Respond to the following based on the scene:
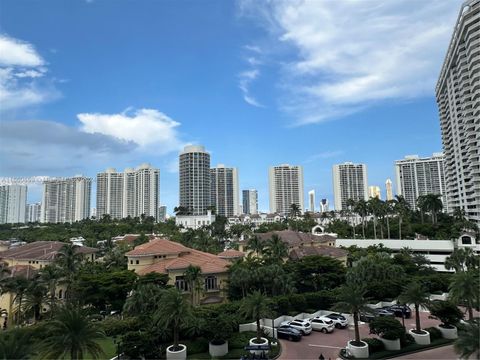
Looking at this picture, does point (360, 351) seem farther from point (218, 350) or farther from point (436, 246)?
point (436, 246)

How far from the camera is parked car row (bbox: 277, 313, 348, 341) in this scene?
33.7 metres

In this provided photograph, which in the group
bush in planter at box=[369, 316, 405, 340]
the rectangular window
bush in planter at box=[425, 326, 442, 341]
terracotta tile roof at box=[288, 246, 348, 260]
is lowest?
bush in planter at box=[425, 326, 442, 341]

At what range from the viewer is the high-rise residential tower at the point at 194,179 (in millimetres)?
180250

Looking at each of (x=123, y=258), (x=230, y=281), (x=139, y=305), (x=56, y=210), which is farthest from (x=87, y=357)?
(x=56, y=210)

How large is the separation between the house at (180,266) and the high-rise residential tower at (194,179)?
419 ft

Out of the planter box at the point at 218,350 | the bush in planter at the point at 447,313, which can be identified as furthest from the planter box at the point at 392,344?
the planter box at the point at 218,350

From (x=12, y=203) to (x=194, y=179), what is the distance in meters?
93.2

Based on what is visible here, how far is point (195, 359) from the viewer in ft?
95.4

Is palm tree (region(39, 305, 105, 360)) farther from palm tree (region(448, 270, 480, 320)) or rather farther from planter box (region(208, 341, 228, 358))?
palm tree (region(448, 270, 480, 320))

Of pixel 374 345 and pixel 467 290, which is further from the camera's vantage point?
pixel 467 290

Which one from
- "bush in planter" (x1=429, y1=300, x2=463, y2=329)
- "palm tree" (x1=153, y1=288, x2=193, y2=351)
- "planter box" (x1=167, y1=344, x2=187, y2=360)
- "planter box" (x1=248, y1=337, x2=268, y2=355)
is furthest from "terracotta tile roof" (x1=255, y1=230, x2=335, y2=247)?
Answer: "planter box" (x1=167, y1=344, x2=187, y2=360)

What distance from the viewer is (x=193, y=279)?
42312 mm

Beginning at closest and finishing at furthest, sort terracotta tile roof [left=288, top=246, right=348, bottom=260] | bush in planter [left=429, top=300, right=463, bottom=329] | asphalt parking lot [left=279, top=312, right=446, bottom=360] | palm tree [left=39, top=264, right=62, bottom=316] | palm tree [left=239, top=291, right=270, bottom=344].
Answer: asphalt parking lot [left=279, top=312, right=446, bottom=360]
palm tree [left=239, top=291, right=270, bottom=344]
bush in planter [left=429, top=300, right=463, bottom=329]
palm tree [left=39, top=264, right=62, bottom=316]
terracotta tile roof [left=288, top=246, right=348, bottom=260]

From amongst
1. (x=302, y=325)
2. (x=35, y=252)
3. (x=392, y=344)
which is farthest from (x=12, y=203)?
(x=392, y=344)
